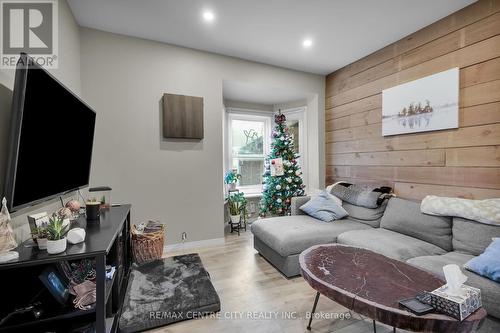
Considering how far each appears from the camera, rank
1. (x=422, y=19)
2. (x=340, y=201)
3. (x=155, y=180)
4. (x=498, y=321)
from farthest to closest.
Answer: (x=340, y=201)
(x=155, y=180)
(x=422, y=19)
(x=498, y=321)

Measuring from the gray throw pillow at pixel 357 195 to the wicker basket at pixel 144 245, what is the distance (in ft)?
7.95

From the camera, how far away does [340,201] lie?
3.26m

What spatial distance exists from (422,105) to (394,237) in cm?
155

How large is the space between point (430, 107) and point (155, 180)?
11.1 ft

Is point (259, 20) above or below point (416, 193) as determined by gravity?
above

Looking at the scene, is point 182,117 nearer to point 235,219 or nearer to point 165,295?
point 235,219

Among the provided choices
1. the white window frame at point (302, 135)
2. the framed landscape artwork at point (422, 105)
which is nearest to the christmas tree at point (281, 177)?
the white window frame at point (302, 135)

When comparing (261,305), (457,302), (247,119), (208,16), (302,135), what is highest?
(208,16)

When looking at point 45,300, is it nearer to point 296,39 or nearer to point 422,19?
point 296,39

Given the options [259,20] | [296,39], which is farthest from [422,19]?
[259,20]

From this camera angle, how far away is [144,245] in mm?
2543

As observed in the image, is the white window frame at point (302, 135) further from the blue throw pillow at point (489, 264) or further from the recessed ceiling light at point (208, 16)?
the blue throw pillow at point (489, 264)

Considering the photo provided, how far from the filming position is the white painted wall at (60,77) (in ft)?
4.17

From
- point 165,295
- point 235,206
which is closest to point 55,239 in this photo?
point 165,295
